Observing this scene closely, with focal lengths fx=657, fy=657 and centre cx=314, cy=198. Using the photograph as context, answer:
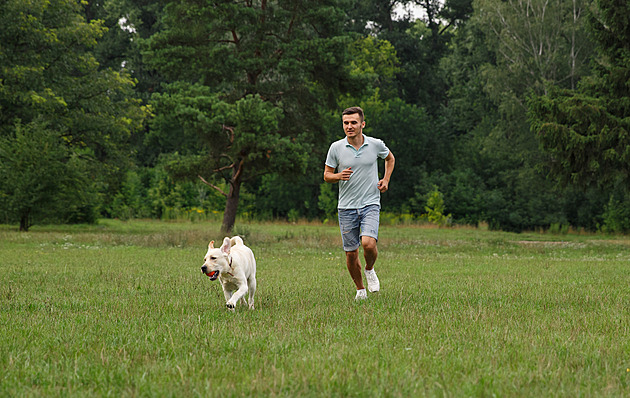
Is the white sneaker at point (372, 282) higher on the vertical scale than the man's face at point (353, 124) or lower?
lower

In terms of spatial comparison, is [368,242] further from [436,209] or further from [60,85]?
[436,209]

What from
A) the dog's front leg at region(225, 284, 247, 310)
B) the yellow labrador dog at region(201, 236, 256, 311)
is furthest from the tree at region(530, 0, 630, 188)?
the dog's front leg at region(225, 284, 247, 310)

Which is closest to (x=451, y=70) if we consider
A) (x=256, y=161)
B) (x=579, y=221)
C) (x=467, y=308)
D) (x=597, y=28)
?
(x=579, y=221)

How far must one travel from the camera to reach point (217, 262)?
7.60 m

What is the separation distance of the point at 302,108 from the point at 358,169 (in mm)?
22851

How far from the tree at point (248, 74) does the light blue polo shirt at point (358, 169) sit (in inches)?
709

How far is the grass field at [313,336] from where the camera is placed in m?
4.38

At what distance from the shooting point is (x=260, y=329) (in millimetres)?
6496

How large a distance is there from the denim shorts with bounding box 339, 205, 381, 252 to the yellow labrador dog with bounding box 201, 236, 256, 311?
151 centimetres

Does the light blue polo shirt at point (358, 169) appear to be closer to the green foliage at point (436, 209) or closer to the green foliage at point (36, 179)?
the green foliage at point (36, 179)

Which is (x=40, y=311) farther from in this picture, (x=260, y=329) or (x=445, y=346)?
(x=445, y=346)

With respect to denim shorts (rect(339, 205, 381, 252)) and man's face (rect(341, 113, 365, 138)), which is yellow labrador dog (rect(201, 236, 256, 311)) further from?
man's face (rect(341, 113, 365, 138))

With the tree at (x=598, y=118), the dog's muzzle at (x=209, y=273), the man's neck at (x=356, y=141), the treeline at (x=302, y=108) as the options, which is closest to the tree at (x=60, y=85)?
the treeline at (x=302, y=108)

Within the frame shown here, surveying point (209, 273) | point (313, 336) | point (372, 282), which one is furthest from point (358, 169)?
point (313, 336)
